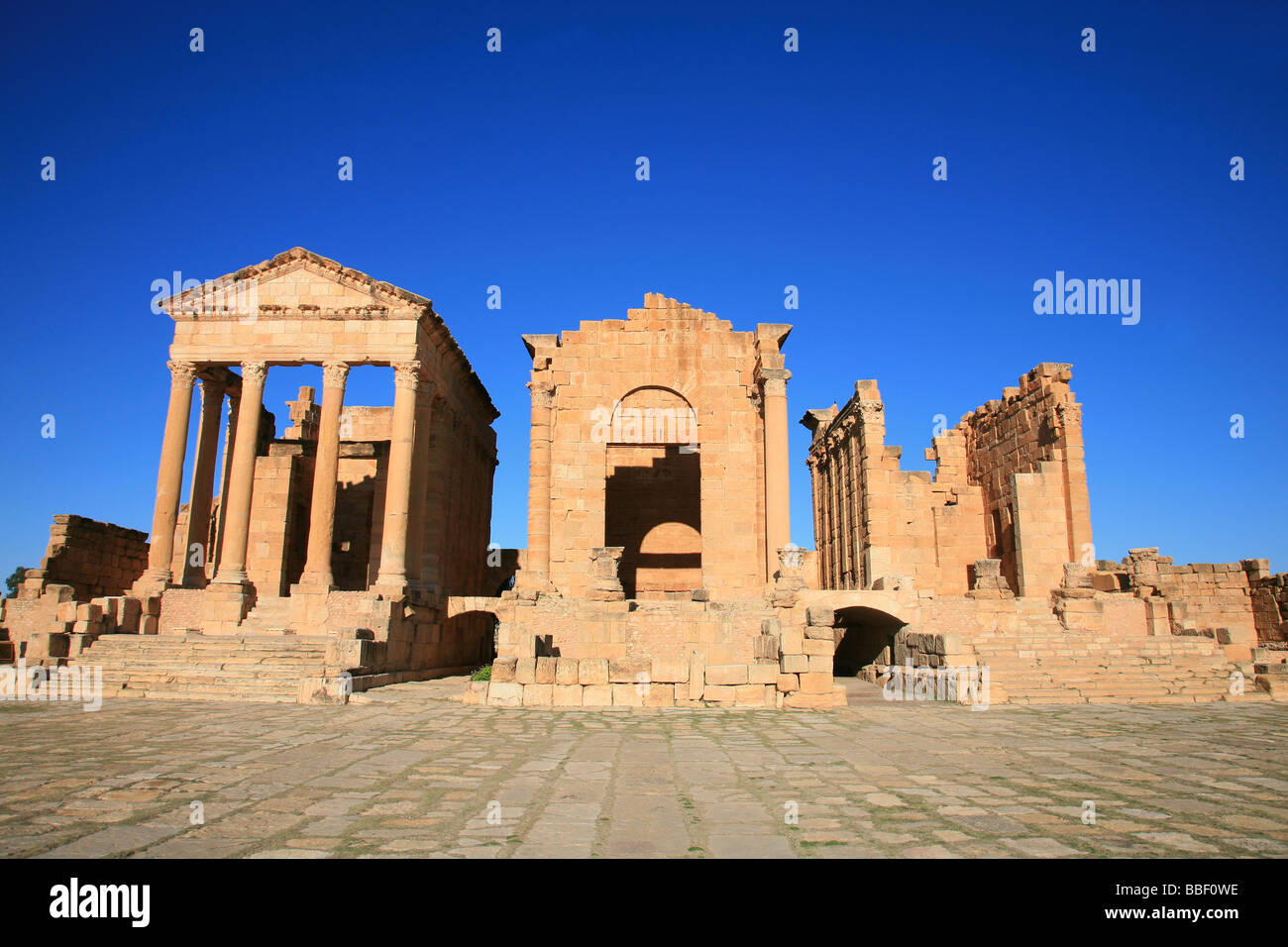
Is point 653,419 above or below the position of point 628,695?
above

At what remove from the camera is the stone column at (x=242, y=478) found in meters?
21.4

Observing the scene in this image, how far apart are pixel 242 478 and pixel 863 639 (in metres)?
19.0

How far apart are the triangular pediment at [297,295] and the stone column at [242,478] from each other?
1831 mm

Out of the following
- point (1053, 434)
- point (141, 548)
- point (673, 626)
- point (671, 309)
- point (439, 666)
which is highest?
point (671, 309)

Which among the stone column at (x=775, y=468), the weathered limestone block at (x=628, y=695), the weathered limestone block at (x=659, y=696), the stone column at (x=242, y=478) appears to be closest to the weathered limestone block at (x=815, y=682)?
the weathered limestone block at (x=659, y=696)

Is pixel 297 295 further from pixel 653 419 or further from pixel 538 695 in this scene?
pixel 538 695

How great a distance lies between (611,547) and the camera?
20.9m

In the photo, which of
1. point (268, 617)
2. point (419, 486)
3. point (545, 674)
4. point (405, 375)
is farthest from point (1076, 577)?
point (268, 617)
